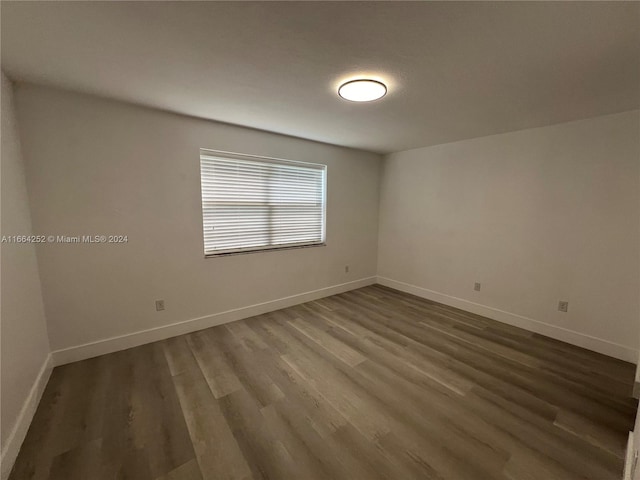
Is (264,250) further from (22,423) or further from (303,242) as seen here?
(22,423)

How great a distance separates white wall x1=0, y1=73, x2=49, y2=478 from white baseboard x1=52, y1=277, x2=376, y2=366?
199 mm

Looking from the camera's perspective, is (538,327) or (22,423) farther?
(538,327)

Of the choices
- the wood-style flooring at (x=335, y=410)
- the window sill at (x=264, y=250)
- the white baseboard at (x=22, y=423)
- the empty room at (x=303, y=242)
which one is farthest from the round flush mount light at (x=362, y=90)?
the white baseboard at (x=22, y=423)

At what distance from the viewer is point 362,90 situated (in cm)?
187

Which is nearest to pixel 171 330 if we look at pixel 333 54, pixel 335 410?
pixel 335 410

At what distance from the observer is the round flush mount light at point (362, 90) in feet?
5.95

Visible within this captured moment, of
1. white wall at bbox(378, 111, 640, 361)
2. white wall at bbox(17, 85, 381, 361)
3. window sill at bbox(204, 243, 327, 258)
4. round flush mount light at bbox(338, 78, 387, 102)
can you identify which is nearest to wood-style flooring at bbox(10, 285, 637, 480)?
white wall at bbox(17, 85, 381, 361)

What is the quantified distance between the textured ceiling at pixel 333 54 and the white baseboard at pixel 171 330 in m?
2.20

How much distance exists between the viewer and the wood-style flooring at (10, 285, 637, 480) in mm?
1354

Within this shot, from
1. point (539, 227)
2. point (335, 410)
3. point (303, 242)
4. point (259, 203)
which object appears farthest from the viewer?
point (303, 242)

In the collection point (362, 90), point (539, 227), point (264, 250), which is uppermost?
point (362, 90)

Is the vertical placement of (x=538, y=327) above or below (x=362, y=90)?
below

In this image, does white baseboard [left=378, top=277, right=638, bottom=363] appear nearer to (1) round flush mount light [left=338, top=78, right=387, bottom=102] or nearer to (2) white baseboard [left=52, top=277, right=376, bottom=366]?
(2) white baseboard [left=52, top=277, right=376, bottom=366]

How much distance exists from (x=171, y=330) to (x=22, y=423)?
1.20m
